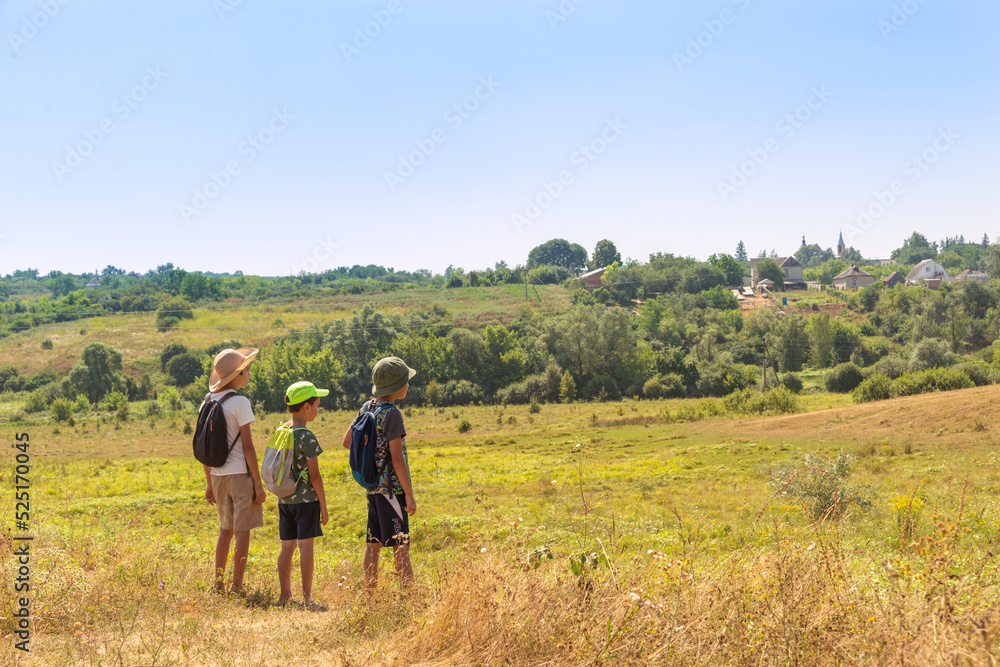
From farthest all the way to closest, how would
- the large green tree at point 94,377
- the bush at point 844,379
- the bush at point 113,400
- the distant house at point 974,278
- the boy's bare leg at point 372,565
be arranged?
the distant house at point 974,278 < the large green tree at point 94,377 < the bush at point 113,400 < the bush at point 844,379 < the boy's bare leg at point 372,565

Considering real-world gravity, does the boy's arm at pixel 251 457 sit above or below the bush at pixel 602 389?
above

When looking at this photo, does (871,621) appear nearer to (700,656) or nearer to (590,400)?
(700,656)

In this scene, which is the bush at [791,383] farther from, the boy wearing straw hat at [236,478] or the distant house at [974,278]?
the boy wearing straw hat at [236,478]

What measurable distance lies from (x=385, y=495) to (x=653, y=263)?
348 feet

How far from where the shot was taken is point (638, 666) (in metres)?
2.78

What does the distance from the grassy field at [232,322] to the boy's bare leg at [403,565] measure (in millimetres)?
66831

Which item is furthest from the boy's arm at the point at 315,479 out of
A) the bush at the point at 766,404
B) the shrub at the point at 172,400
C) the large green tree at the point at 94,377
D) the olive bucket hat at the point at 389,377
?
the large green tree at the point at 94,377

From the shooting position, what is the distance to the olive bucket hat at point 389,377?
4.50m

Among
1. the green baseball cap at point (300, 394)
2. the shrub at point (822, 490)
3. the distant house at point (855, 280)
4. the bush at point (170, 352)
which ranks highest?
the distant house at point (855, 280)

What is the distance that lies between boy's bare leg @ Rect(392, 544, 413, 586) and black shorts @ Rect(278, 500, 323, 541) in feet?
2.44

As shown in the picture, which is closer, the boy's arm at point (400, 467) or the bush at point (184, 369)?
the boy's arm at point (400, 467)

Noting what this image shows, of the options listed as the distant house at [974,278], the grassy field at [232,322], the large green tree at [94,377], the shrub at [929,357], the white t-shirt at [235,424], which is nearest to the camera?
the white t-shirt at [235,424]

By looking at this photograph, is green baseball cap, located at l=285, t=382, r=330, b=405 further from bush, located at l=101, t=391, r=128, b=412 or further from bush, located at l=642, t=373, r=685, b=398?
bush, located at l=101, t=391, r=128, b=412

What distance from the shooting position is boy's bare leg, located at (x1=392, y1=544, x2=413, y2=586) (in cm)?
405
